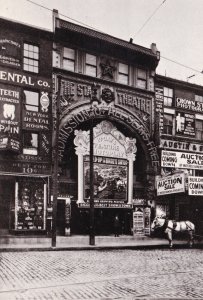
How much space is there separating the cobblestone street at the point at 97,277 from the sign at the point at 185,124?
53.7 feet

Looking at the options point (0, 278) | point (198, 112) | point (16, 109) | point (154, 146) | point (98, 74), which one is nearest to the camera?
point (0, 278)

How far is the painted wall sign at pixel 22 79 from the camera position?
23.9m

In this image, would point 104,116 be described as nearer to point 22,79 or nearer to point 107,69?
point 107,69

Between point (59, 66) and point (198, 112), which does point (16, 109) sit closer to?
point (59, 66)

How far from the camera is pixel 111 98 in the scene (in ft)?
92.2

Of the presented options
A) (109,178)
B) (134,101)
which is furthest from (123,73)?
(109,178)

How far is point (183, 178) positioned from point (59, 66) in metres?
10.1

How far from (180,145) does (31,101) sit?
12.0 m

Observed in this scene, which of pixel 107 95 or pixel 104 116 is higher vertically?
pixel 107 95

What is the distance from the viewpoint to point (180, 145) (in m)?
31.1

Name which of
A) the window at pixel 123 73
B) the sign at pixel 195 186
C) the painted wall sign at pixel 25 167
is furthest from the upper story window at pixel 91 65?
the sign at pixel 195 186

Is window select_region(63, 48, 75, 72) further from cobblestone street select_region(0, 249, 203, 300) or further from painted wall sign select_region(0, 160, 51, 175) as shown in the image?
cobblestone street select_region(0, 249, 203, 300)

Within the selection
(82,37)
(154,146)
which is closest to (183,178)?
(154,146)

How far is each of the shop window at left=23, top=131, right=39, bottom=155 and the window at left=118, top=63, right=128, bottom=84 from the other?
7.61 m
